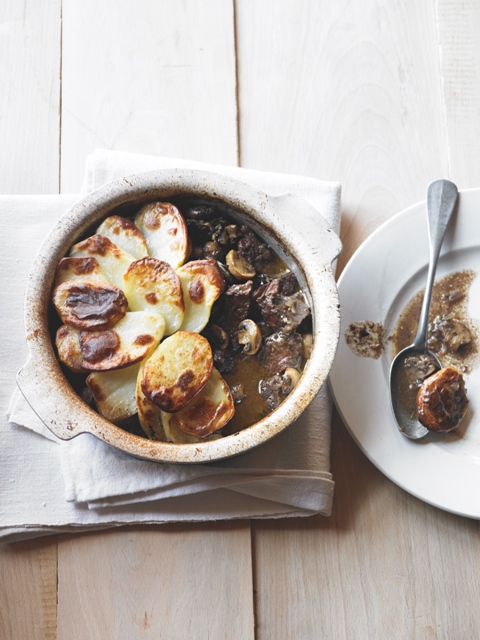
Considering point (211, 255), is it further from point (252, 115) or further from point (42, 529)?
point (42, 529)

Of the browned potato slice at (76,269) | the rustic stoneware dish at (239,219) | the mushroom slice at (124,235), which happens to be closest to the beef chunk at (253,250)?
the rustic stoneware dish at (239,219)

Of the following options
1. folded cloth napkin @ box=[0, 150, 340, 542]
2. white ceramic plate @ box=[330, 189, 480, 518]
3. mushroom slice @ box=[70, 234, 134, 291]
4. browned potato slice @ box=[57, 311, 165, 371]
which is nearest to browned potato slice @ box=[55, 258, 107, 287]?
mushroom slice @ box=[70, 234, 134, 291]

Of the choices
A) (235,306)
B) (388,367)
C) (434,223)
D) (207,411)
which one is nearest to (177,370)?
(207,411)

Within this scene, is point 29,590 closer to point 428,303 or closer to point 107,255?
point 107,255

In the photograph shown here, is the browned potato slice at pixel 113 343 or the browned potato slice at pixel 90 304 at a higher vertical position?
the browned potato slice at pixel 90 304

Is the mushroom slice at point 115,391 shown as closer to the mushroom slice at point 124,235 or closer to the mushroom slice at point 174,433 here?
the mushroom slice at point 174,433

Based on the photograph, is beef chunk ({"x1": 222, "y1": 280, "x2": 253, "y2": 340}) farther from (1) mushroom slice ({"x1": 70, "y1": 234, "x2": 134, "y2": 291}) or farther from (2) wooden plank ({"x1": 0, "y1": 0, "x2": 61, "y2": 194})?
(2) wooden plank ({"x1": 0, "y1": 0, "x2": 61, "y2": 194})

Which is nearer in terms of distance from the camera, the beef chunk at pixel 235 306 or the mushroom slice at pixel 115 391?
the mushroom slice at pixel 115 391
